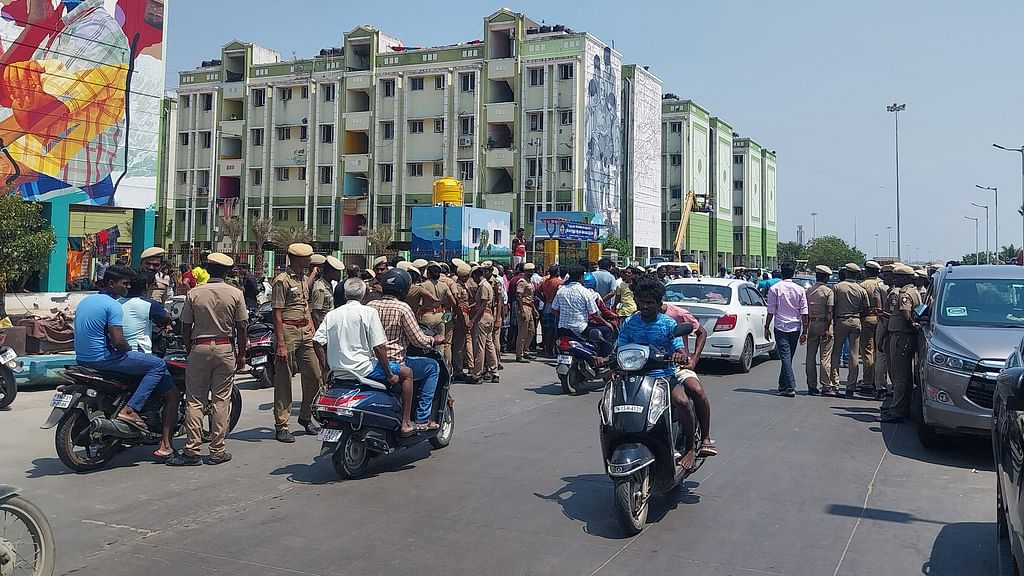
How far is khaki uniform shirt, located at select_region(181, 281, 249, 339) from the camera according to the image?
7609 millimetres

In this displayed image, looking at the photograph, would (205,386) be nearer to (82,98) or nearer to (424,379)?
(424,379)

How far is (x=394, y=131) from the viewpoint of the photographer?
5656 centimetres

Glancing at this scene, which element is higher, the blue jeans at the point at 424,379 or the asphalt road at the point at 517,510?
the blue jeans at the point at 424,379

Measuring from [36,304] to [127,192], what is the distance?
472 centimetres

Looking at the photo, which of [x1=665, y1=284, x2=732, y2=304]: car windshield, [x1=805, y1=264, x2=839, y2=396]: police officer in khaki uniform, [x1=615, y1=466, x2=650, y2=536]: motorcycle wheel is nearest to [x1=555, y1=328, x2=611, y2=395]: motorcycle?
[x1=665, y1=284, x2=732, y2=304]: car windshield

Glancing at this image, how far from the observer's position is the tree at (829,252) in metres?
113

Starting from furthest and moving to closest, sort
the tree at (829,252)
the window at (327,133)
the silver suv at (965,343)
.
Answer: the tree at (829,252) → the window at (327,133) → the silver suv at (965,343)

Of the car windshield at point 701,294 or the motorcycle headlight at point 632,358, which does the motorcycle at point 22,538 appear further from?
the car windshield at point 701,294

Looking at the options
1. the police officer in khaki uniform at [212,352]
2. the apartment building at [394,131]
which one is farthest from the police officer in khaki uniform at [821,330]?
the apartment building at [394,131]

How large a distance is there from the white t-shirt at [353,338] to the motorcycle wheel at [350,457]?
590 millimetres

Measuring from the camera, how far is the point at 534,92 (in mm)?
53188

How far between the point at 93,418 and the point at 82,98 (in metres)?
21.1

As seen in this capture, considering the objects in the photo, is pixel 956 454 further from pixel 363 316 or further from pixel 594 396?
pixel 363 316

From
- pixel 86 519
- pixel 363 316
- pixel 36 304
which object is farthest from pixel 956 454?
pixel 36 304
